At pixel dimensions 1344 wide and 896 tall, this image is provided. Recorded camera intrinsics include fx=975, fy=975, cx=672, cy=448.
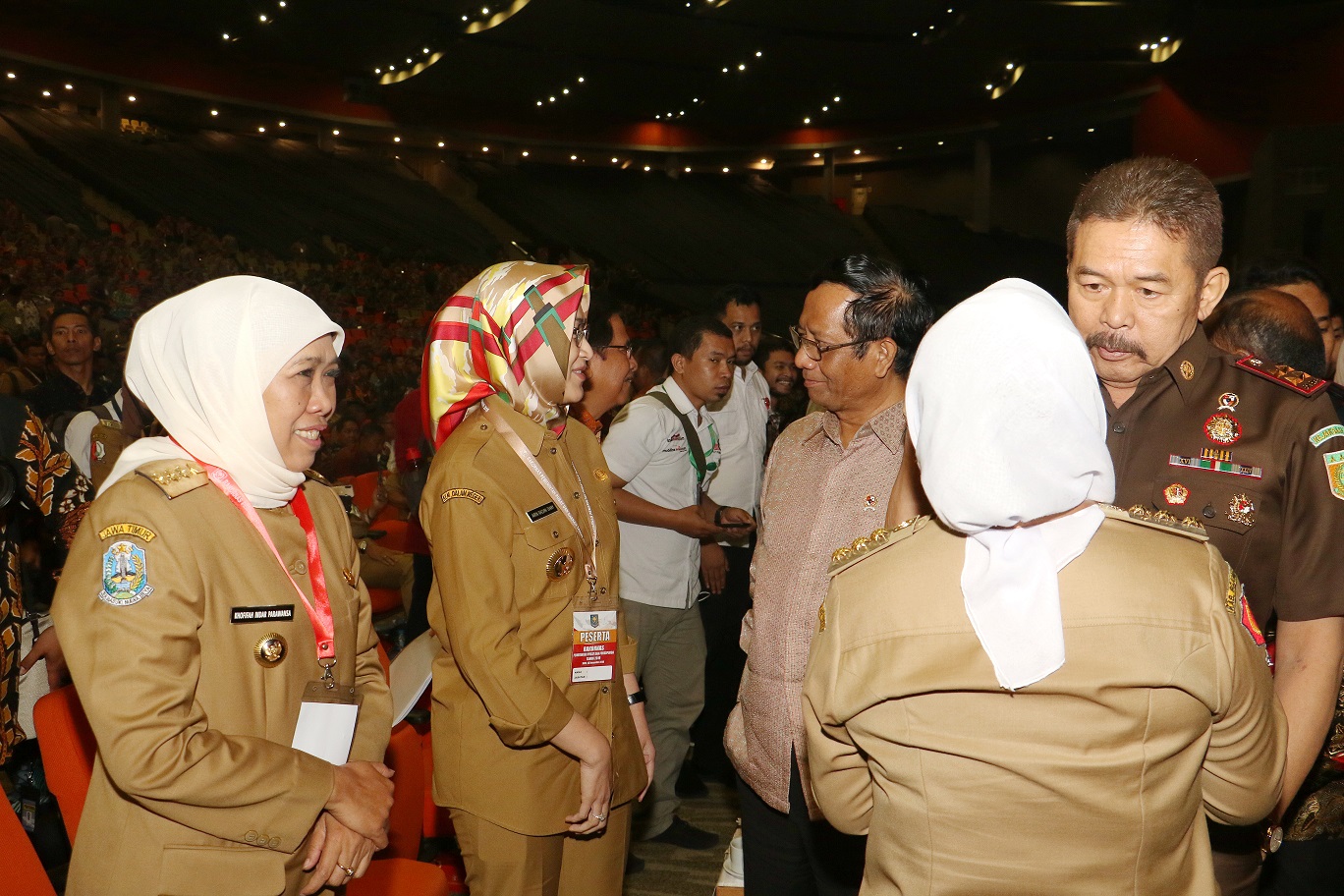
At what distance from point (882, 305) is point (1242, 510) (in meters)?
0.79

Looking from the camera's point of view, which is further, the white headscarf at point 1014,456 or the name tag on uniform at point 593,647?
the name tag on uniform at point 593,647

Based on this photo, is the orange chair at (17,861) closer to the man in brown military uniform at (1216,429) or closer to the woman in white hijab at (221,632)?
the woman in white hijab at (221,632)

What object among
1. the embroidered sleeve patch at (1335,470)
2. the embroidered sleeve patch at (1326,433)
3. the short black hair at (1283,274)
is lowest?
the embroidered sleeve patch at (1335,470)

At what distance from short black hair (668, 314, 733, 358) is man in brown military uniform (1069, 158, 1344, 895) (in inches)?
94.3

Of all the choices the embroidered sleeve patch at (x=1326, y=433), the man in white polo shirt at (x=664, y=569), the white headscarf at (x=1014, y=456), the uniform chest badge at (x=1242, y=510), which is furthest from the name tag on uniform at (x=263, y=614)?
the man in white polo shirt at (x=664, y=569)

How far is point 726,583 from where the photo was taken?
4348 mm

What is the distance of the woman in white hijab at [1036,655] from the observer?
109cm

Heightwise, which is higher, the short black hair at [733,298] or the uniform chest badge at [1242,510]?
the short black hair at [733,298]

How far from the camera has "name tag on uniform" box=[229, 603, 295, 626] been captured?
58.7 inches

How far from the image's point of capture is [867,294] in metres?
2.05

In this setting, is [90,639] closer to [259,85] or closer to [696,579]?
[696,579]

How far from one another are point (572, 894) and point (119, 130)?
17.8m

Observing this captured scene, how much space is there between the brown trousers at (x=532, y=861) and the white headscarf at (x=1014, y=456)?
1.18m

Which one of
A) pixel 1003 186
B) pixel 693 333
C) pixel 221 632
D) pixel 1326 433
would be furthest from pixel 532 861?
pixel 1003 186
